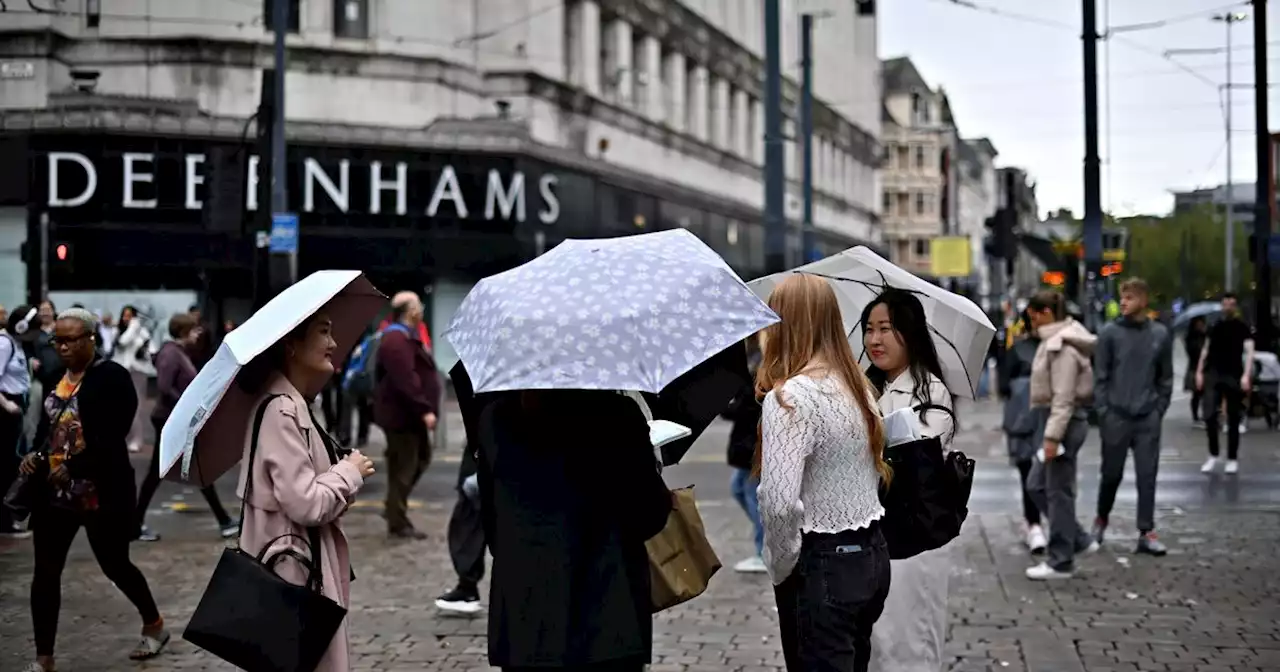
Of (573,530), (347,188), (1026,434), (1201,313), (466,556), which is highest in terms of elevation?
(347,188)

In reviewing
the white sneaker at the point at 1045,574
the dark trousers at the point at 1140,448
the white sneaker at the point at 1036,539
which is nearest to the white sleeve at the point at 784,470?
the white sneaker at the point at 1045,574

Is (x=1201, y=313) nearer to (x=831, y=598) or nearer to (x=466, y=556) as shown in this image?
(x=466, y=556)

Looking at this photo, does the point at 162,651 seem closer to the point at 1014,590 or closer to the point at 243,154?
the point at 1014,590

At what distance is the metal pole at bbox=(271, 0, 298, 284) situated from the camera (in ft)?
68.3

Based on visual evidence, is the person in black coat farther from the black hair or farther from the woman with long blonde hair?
the black hair

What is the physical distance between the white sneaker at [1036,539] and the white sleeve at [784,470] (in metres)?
6.64

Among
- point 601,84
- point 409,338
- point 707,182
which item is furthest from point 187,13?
point 409,338

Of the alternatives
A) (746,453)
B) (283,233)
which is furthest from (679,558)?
(283,233)

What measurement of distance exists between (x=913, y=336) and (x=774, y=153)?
21.2 m

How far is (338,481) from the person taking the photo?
5.00 meters

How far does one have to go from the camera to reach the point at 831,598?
486 cm

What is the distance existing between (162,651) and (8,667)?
2.38 feet

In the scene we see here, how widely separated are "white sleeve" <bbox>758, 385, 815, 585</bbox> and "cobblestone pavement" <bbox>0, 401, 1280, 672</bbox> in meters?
2.90

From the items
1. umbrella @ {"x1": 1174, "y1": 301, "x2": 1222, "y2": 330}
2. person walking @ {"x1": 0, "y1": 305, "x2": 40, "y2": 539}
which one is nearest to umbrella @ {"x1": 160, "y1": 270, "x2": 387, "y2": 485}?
person walking @ {"x1": 0, "y1": 305, "x2": 40, "y2": 539}
